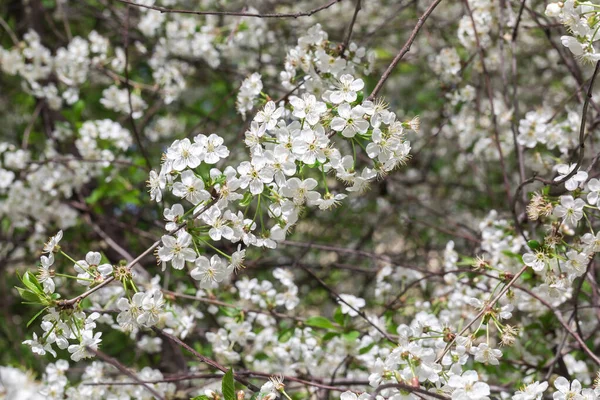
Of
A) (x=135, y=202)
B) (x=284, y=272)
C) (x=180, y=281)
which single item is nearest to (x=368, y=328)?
(x=284, y=272)

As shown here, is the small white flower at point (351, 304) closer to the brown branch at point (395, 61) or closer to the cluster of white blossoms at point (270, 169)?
the cluster of white blossoms at point (270, 169)

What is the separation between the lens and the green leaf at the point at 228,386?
1.74 meters

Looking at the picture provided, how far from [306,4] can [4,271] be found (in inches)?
124

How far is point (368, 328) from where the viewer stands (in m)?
2.71

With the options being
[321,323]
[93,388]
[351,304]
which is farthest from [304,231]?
[93,388]

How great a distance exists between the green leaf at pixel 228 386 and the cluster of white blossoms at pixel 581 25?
1.38m

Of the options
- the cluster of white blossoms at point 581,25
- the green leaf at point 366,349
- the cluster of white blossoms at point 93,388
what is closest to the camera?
the cluster of white blossoms at point 581,25

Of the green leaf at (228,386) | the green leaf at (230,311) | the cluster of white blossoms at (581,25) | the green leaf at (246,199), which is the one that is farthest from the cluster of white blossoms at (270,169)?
the green leaf at (230,311)

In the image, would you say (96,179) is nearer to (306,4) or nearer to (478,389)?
(306,4)

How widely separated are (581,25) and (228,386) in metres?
1.47

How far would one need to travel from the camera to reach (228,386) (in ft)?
5.76

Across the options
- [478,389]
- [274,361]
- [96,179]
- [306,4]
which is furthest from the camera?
[306,4]

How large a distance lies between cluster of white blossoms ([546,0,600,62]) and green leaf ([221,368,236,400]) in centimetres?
138

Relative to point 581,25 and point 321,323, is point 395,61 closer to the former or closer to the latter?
point 581,25
